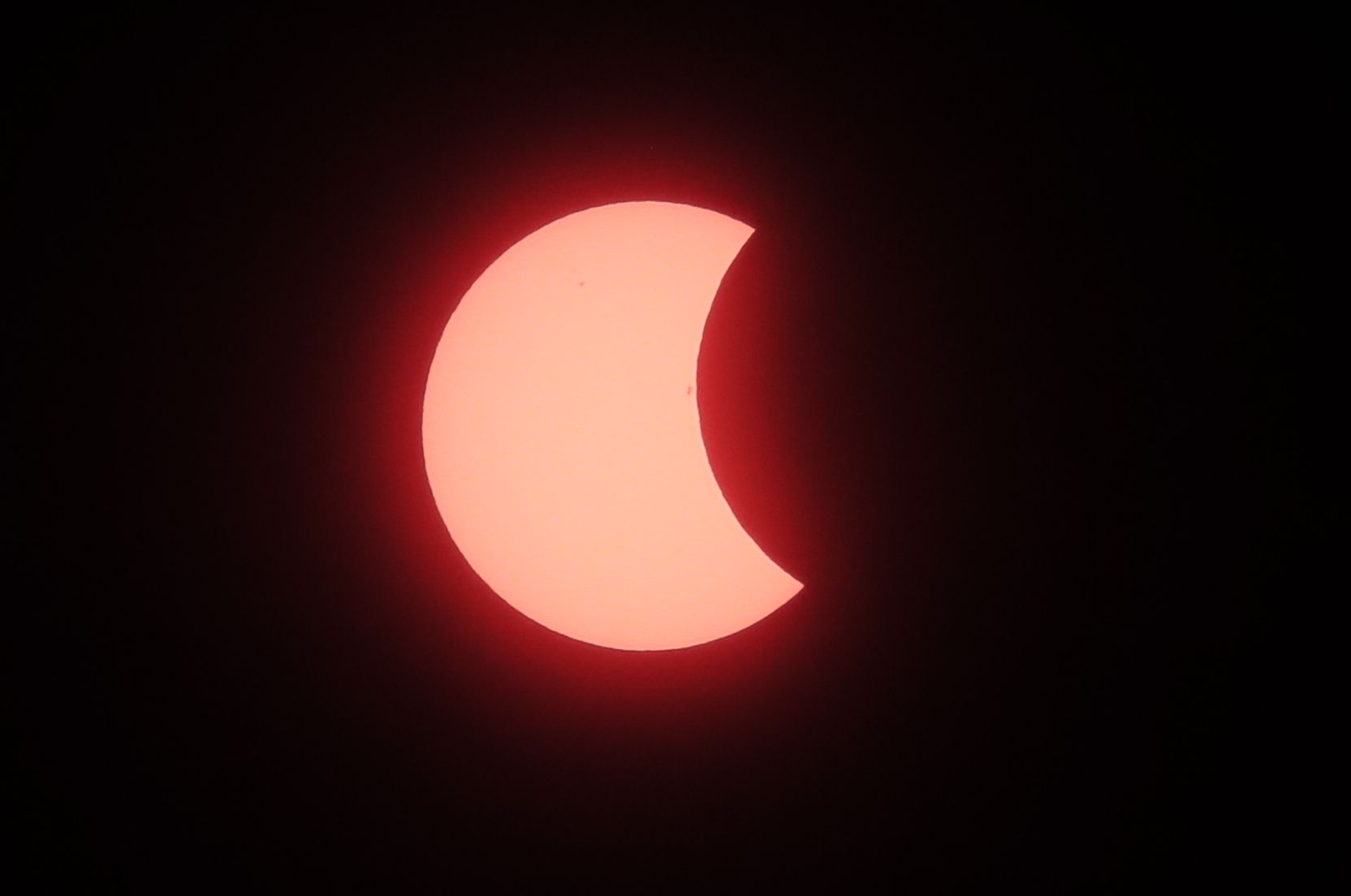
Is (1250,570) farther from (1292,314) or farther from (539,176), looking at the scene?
(539,176)

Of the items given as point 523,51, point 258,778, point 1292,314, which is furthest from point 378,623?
point 1292,314

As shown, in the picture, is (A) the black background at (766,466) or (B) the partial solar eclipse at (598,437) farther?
(A) the black background at (766,466)

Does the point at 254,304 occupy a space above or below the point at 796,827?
above

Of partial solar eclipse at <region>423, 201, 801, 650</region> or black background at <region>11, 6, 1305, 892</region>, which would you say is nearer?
partial solar eclipse at <region>423, 201, 801, 650</region>
